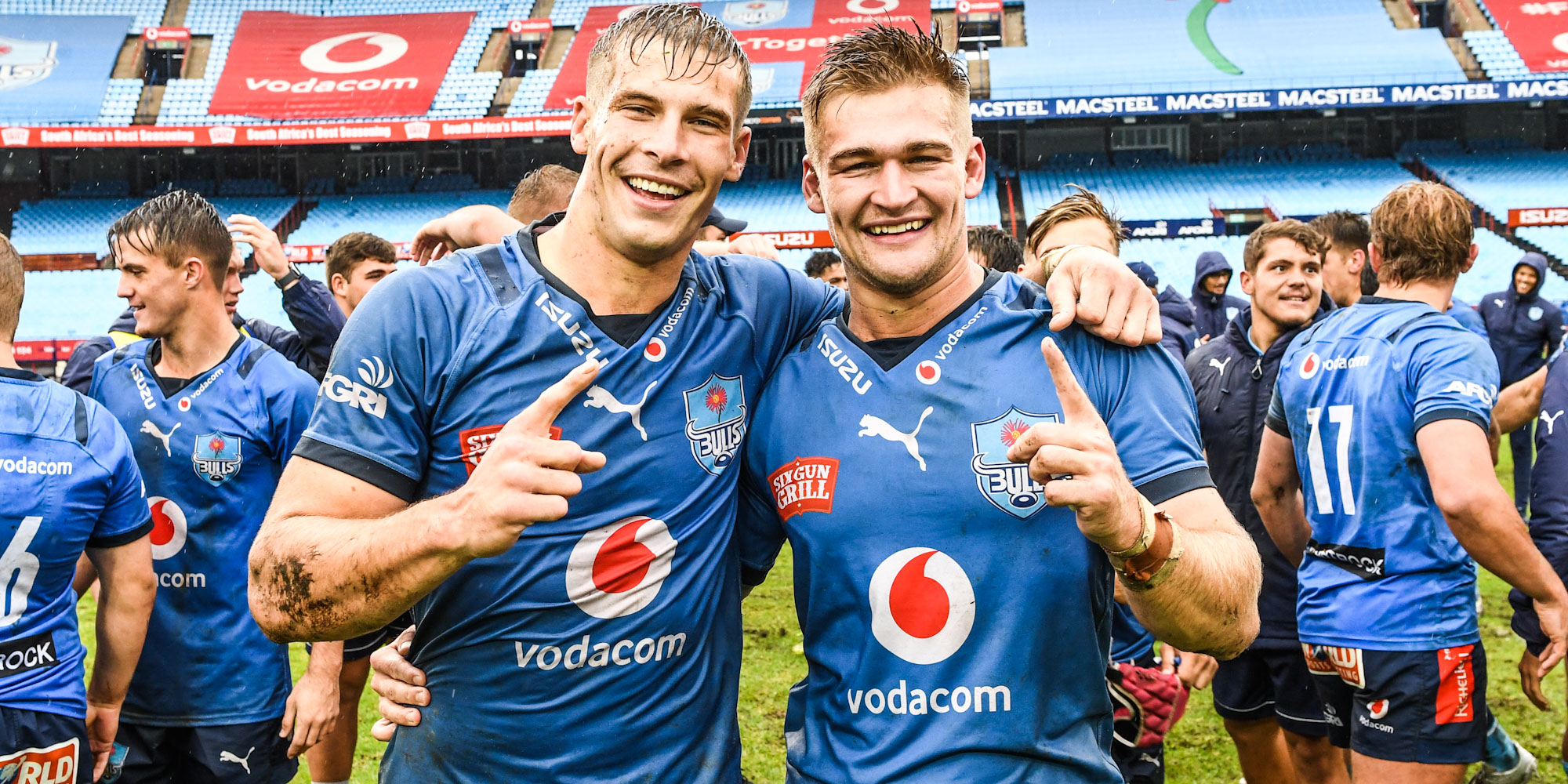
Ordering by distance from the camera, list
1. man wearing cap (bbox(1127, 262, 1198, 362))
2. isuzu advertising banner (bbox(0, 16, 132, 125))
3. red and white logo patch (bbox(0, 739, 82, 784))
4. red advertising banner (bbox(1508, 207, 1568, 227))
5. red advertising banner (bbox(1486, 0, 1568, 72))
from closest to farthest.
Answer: red and white logo patch (bbox(0, 739, 82, 784)) < man wearing cap (bbox(1127, 262, 1198, 362)) < red advertising banner (bbox(1508, 207, 1568, 227)) < red advertising banner (bbox(1486, 0, 1568, 72)) < isuzu advertising banner (bbox(0, 16, 132, 125))

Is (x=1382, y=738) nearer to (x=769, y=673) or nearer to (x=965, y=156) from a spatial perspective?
(x=965, y=156)

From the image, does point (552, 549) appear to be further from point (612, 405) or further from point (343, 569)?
point (343, 569)

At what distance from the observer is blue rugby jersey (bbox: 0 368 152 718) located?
3.19 meters

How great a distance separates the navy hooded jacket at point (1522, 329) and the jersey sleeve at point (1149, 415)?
11.1m

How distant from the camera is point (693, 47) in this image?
2.32m

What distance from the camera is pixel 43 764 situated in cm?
325

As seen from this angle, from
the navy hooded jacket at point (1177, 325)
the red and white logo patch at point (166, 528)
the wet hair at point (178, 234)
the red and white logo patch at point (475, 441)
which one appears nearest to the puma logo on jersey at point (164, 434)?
the red and white logo patch at point (166, 528)

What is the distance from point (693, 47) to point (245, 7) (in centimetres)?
3466

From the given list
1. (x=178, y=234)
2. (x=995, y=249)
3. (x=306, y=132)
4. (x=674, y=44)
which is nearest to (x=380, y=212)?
(x=306, y=132)

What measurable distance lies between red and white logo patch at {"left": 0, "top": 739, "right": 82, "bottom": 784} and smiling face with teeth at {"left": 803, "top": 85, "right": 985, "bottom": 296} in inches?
112

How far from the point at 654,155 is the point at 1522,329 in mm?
12023

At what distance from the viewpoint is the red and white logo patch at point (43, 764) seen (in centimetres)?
317

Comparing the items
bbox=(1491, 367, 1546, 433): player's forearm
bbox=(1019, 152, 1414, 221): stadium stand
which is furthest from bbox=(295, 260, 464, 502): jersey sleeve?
bbox=(1019, 152, 1414, 221): stadium stand

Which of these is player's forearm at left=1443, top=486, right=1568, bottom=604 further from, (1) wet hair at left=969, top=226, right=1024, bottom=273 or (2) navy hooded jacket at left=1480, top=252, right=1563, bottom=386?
(2) navy hooded jacket at left=1480, top=252, right=1563, bottom=386
